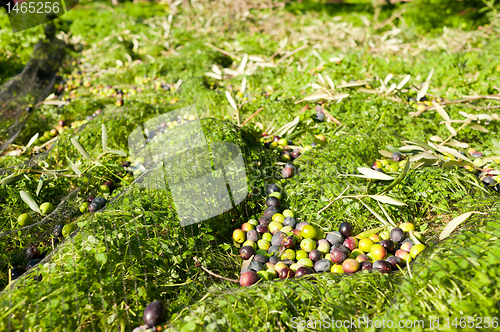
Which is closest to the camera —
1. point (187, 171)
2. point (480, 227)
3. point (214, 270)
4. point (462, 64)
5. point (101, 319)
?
point (101, 319)

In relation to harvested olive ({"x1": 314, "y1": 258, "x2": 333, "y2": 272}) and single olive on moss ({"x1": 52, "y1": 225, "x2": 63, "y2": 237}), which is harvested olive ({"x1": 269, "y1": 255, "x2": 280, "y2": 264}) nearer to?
harvested olive ({"x1": 314, "y1": 258, "x2": 333, "y2": 272})

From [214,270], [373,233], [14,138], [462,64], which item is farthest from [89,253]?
[462,64]

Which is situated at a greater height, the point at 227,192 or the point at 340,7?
the point at 227,192

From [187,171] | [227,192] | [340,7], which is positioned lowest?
[340,7]

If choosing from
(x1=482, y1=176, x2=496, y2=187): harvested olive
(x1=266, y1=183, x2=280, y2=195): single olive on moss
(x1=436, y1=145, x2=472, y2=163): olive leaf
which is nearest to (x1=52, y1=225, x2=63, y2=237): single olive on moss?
(x1=266, y1=183, x2=280, y2=195): single olive on moss

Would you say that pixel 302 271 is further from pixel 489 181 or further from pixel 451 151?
pixel 489 181

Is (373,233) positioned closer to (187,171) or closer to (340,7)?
(187,171)
